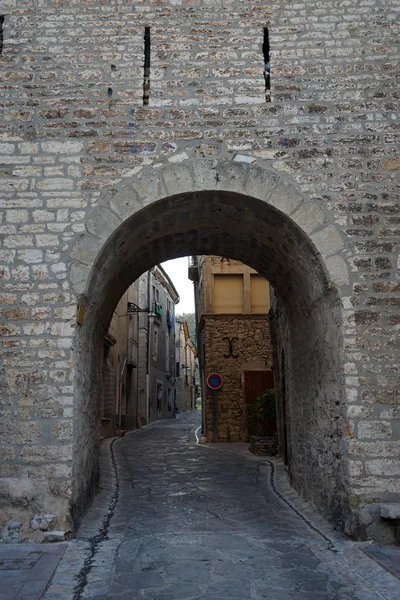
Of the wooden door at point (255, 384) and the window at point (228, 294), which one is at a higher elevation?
the window at point (228, 294)

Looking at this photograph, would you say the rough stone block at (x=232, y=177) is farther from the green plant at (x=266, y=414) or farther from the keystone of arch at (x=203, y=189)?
the green plant at (x=266, y=414)

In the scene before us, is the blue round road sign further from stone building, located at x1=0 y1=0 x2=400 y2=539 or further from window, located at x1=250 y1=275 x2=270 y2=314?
stone building, located at x1=0 y1=0 x2=400 y2=539

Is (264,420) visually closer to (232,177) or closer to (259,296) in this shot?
(259,296)

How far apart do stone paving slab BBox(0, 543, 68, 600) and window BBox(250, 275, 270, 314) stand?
1051 cm

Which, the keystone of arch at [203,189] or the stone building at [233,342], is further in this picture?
the stone building at [233,342]

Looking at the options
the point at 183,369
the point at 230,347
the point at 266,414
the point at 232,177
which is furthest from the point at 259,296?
the point at 183,369

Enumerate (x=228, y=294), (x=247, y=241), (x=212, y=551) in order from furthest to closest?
(x=228, y=294), (x=247, y=241), (x=212, y=551)

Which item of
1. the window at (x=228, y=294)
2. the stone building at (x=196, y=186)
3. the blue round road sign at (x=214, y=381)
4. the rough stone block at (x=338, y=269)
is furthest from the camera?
the window at (x=228, y=294)

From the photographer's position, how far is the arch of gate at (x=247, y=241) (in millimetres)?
4398

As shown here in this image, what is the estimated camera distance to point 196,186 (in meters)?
4.58

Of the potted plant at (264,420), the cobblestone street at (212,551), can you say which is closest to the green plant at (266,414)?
the potted plant at (264,420)

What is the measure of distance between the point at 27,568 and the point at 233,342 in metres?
10.6

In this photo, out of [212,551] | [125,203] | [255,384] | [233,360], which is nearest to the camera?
[212,551]

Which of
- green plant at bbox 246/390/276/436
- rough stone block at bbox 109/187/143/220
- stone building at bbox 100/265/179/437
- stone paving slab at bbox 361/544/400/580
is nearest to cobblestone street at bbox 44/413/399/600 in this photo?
stone paving slab at bbox 361/544/400/580
